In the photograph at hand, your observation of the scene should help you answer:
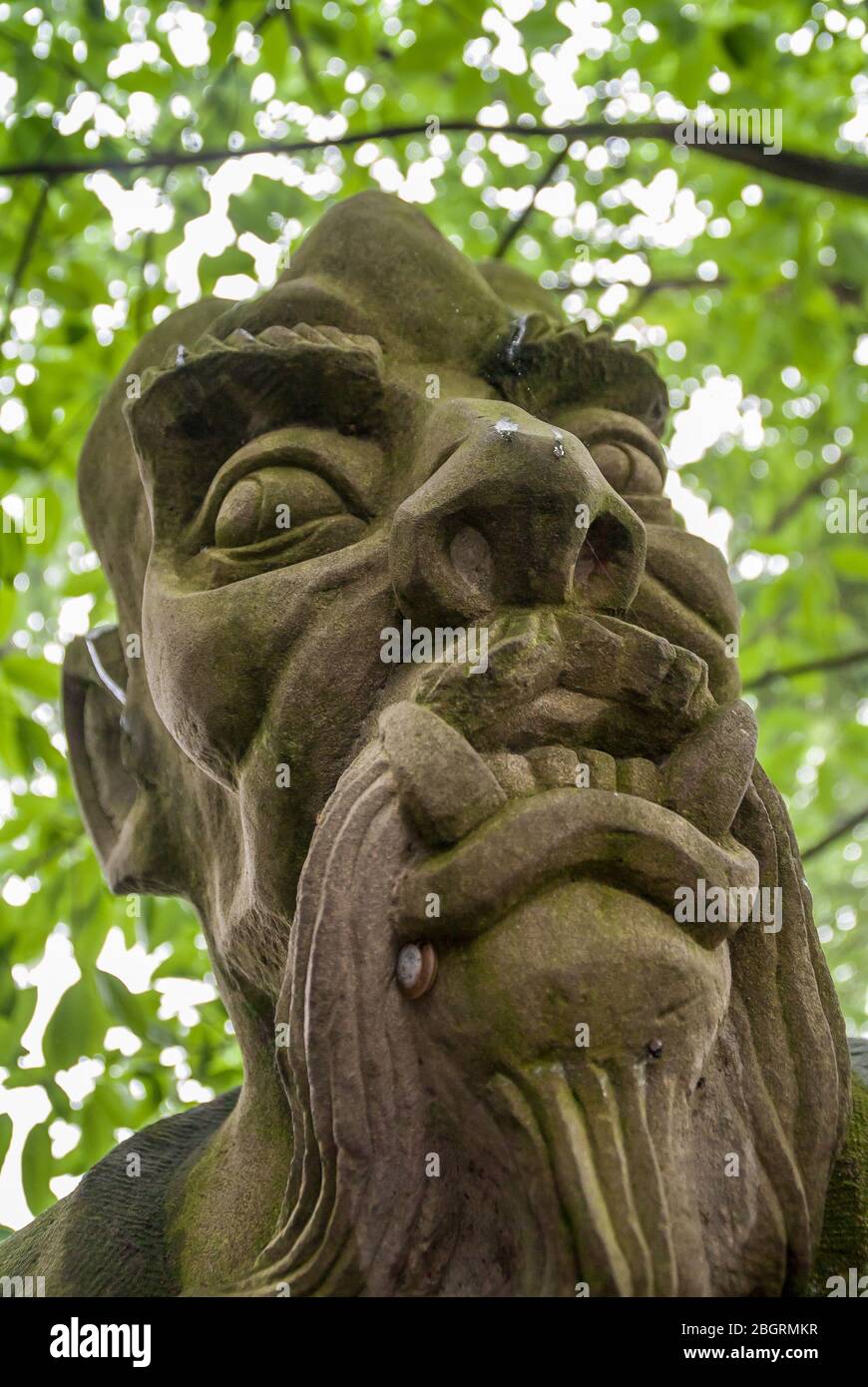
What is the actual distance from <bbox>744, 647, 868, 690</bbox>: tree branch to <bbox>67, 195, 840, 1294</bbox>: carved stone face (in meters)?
1.61

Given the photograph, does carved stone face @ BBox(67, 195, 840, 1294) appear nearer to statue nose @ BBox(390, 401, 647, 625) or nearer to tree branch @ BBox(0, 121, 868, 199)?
statue nose @ BBox(390, 401, 647, 625)

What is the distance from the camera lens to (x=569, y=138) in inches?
119

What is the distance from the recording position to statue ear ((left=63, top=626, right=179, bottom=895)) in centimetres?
228

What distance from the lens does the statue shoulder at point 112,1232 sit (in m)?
1.73

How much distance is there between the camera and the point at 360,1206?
4.25 feet

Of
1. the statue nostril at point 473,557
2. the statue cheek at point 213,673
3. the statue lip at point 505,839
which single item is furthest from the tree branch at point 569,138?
the statue lip at point 505,839

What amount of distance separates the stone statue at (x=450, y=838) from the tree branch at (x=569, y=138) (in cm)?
82

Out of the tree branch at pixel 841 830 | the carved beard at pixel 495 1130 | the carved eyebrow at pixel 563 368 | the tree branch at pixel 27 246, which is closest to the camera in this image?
the carved beard at pixel 495 1130

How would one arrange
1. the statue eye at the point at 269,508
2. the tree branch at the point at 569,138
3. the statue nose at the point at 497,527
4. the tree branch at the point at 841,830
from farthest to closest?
the tree branch at the point at 841,830 < the tree branch at the point at 569,138 < the statue eye at the point at 269,508 < the statue nose at the point at 497,527

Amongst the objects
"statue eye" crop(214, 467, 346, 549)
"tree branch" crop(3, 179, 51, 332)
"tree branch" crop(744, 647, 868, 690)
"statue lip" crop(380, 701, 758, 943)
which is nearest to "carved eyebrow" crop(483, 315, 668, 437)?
"statue eye" crop(214, 467, 346, 549)

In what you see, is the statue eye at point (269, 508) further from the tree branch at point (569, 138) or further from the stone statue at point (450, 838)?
the tree branch at point (569, 138)

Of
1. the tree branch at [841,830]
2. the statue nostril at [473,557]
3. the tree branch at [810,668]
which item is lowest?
the statue nostril at [473,557]

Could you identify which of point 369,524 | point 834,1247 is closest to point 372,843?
point 369,524

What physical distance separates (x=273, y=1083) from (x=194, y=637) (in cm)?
65
